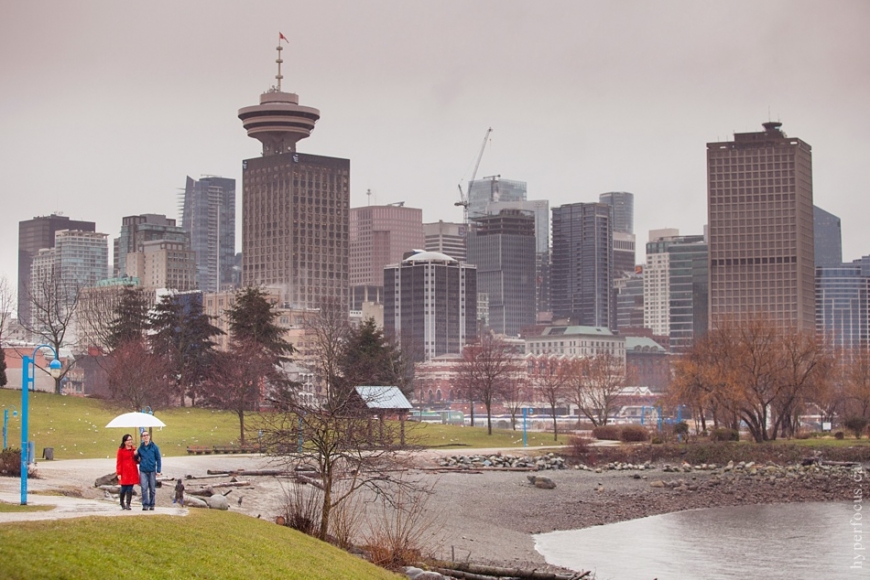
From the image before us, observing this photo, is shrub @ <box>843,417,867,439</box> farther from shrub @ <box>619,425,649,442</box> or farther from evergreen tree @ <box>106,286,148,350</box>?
evergreen tree @ <box>106,286,148,350</box>

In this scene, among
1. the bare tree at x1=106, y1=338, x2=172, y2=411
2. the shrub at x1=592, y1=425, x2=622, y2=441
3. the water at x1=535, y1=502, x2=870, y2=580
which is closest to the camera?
the water at x1=535, y1=502, x2=870, y2=580

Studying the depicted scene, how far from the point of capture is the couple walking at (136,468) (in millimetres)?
30562

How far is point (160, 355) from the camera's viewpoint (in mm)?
102188

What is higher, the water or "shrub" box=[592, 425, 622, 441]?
"shrub" box=[592, 425, 622, 441]

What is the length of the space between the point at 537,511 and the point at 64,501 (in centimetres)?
2697

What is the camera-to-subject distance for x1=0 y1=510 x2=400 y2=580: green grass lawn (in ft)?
69.7

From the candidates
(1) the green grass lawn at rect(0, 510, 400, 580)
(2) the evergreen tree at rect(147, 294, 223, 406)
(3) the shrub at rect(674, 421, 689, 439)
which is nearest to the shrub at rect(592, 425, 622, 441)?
(3) the shrub at rect(674, 421, 689, 439)

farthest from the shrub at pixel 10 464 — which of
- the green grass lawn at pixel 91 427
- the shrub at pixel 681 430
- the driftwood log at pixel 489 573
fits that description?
the shrub at pixel 681 430

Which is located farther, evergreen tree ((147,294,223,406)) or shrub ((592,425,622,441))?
evergreen tree ((147,294,223,406))

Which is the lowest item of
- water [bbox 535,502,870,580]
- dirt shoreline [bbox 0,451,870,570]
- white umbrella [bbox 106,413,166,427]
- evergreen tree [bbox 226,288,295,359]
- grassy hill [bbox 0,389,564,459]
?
water [bbox 535,502,870,580]

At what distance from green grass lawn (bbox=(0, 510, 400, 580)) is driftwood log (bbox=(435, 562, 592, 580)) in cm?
452

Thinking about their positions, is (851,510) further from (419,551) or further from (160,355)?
(160,355)

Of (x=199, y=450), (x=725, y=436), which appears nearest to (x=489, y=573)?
(x=199, y=450)

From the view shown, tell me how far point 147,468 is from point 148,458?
0.89ft
